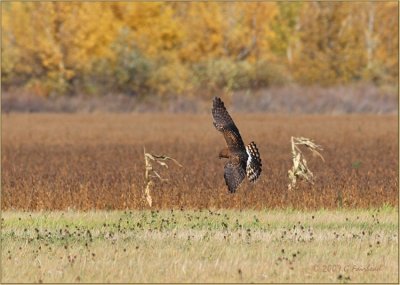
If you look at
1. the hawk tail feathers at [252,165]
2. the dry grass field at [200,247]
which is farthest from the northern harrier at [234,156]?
the dry grass field at [200,247]

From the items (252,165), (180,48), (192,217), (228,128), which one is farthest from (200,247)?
(180,48)

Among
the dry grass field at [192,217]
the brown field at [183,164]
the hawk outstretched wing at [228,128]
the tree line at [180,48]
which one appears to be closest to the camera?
the dry grass field at [192,217]

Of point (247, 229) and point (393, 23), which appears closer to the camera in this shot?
point (247, 229)

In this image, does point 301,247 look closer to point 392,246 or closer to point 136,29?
point 392,246

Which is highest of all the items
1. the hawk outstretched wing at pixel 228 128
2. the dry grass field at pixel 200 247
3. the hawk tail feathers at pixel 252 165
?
the hawk outstretched wing at pixel 228 128

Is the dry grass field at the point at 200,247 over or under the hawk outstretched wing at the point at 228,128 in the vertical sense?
under

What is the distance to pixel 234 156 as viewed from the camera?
50.1ft

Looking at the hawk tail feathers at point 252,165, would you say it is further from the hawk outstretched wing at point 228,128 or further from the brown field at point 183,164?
the brown field at point 183,164

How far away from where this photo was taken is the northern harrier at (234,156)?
15.2 meters

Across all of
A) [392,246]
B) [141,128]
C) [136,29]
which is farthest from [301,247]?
[136,29]

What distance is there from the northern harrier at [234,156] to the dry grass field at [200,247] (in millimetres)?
875

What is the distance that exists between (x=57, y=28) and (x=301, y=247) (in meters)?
63.3

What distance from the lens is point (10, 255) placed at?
13703 mm

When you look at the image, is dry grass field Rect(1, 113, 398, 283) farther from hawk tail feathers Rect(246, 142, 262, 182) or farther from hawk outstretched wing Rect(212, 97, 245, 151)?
hawk outstretched wing Rect(212, 97, 245, 151)
